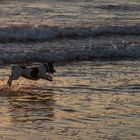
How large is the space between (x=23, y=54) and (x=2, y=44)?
257 centimetres

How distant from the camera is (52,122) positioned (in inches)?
453

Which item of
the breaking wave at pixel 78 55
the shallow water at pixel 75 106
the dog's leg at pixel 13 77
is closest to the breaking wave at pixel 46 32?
the breaking wave at pixel 78 55

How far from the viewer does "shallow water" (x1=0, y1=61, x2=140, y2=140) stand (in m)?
10.7

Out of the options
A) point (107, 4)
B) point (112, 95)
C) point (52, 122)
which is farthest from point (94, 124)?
point (107, 4)

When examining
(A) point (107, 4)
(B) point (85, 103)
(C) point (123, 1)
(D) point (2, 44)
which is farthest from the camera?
(C) point (123, 1)

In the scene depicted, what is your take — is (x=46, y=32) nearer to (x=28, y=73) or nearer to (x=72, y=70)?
(x=72, y=70)

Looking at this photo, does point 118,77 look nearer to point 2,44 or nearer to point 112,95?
point 112,95

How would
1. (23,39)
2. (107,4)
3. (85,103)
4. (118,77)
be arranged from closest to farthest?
(85,103), (118,77), (23,39), (107,4)

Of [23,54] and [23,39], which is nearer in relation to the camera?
[23,54]

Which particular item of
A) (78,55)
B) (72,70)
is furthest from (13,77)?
(78,55)

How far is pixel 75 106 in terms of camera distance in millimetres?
12969

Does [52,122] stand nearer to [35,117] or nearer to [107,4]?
[35,117]

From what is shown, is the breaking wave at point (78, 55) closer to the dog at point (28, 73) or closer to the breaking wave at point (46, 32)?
the breaking wave at point (46, 32)

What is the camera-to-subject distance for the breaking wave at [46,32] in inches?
1004
